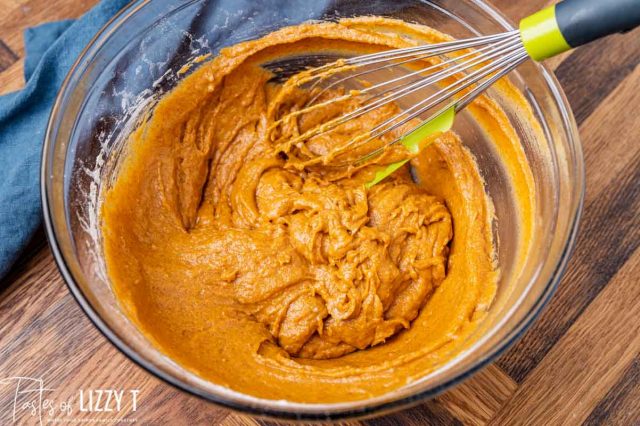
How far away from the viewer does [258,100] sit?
1707 mm

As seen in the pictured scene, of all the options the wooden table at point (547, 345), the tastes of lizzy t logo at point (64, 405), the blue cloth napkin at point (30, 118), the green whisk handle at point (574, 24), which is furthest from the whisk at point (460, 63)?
the tastes of lizzy t logo at point (64, 405)

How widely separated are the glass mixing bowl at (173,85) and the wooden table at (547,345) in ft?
1.09

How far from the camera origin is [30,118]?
1.82 metres

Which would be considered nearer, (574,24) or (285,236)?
(574,24)

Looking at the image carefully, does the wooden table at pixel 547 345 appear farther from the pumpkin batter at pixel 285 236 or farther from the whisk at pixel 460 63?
the whisk at pixel 460 63

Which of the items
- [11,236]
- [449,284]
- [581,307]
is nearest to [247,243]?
[449,284]

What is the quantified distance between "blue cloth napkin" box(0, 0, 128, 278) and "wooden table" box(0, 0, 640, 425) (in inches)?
3.7

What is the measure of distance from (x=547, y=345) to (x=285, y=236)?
803 mm

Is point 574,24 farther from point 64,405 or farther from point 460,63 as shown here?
point 64,405

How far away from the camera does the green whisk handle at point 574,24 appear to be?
111 cm

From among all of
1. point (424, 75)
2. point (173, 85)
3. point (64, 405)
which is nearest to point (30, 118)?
point (173, 85)

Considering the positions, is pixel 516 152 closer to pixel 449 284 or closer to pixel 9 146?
pixel 449 284

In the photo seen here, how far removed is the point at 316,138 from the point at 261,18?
38cm

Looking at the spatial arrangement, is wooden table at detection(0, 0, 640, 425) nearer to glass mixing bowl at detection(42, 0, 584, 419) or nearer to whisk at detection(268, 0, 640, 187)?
glass mixing bowl at detection(42, 0, 584, 419)
